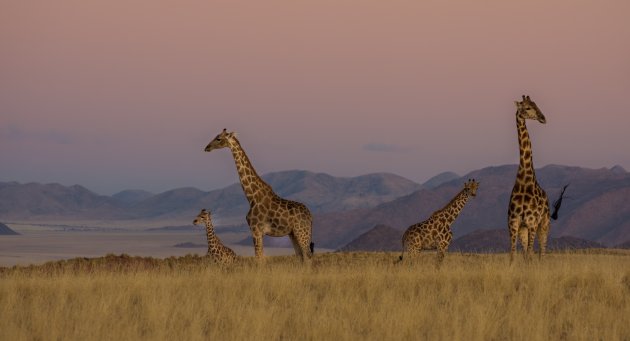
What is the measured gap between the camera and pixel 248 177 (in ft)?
77.0

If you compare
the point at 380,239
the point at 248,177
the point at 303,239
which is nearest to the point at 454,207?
the point at 303,239

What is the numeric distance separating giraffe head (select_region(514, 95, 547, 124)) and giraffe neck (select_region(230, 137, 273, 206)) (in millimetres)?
6153

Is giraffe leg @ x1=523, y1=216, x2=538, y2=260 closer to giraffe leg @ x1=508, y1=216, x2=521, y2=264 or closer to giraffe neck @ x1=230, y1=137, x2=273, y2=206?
giraffe leg @ x1=508, y1=216, x2=521, y2=264

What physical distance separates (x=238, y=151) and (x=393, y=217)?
15982cm

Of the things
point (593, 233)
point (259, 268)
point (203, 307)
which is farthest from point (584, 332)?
point (593, 233)

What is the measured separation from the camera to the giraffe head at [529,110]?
21188 mm

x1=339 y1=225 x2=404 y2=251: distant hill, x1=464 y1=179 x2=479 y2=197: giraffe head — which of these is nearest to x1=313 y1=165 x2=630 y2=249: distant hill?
x1=339 y1=225 x2=404 y2=251: distant hill

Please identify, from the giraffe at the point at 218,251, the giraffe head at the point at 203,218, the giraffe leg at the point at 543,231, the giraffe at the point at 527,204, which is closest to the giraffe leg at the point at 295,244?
the giraffe at the point at 218,251

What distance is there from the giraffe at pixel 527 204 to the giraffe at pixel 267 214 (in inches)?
191

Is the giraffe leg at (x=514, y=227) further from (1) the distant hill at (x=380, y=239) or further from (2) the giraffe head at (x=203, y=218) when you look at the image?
(1) the distant hill at (x=380, y=239)

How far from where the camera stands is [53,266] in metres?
26.8

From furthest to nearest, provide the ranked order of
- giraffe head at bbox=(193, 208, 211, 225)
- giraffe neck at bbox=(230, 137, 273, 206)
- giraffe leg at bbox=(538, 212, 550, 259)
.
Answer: giraffe head at bbox=(193, 208, 211, 225), giraffe neck at bbox=(230, 137, 273, 206), giraffe leg at bbox=(538, 212, 550, 259)

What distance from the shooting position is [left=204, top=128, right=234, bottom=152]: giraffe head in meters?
22.9

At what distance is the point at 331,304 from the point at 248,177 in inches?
275
